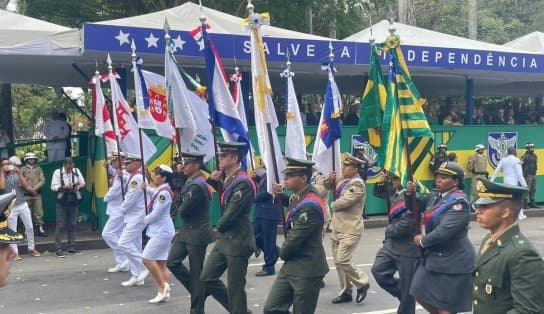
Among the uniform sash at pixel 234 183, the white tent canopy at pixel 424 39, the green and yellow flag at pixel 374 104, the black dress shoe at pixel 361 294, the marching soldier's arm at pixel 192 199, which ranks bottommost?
the black dress shoe at pixel 361 294

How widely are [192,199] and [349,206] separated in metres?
2.00

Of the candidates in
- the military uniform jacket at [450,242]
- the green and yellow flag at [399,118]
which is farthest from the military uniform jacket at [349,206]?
the military uniform jacket at [450,242]

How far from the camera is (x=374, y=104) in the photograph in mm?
7863

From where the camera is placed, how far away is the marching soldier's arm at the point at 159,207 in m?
8.59

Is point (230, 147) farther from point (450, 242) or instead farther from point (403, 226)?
point (450, 242)

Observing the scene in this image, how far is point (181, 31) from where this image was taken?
43.4ft

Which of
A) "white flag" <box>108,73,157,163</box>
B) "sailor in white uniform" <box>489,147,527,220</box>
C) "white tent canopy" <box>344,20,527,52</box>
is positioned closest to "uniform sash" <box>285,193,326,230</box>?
"white flag" <box>108,73,157,163</box>

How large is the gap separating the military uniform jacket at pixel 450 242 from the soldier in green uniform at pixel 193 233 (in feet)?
8.75

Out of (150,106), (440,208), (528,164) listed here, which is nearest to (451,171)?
(440,208)

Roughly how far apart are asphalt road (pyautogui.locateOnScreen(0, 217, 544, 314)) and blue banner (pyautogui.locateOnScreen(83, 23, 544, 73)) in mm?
3974

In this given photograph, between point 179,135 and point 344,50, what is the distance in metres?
6.97

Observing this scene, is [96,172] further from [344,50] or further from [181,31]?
[344,50]

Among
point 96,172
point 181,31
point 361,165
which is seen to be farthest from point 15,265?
point 361,165

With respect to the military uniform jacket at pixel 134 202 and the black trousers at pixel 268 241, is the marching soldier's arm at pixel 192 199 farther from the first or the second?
the black trousers at pixel 268 241
